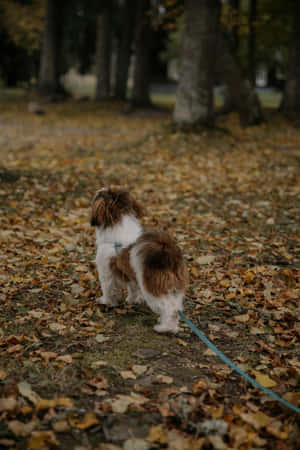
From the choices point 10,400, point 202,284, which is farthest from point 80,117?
point 10,400

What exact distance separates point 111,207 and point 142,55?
19013 mm

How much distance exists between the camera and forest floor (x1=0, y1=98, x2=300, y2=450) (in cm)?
279

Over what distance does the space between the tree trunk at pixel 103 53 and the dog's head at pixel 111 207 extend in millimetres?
22876

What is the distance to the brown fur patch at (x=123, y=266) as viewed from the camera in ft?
12.9

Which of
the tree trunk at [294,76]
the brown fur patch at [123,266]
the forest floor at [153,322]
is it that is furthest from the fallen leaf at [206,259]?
the tree trunk at [294,76]

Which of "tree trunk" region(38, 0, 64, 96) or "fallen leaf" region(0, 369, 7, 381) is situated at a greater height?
"tree trunk" region(38, 0, 64, 96)

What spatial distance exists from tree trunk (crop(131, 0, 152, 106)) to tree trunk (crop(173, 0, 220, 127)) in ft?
27.0

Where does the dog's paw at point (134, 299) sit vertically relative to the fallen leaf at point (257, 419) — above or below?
above

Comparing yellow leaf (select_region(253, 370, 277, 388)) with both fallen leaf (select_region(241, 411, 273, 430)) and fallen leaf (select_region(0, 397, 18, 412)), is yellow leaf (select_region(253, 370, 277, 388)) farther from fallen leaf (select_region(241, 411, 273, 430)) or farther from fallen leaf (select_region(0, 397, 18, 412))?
fallen leaf (select_region(0, 397, 18, 412))

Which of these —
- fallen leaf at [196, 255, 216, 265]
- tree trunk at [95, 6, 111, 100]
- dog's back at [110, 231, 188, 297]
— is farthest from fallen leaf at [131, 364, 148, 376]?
tree trunk at [95, 6, 111, 100]

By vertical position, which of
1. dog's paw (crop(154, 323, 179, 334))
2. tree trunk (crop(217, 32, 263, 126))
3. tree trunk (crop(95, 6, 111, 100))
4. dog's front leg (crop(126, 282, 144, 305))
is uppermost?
tree trunk (crop(95, 6, 111, 100))

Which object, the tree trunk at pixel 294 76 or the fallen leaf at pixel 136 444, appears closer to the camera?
the fallen leaf at pixel 136 444

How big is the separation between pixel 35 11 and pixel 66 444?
33.0m

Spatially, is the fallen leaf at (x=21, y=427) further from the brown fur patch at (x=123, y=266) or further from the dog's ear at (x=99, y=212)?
the dog's ear at (x=99, y=212)
